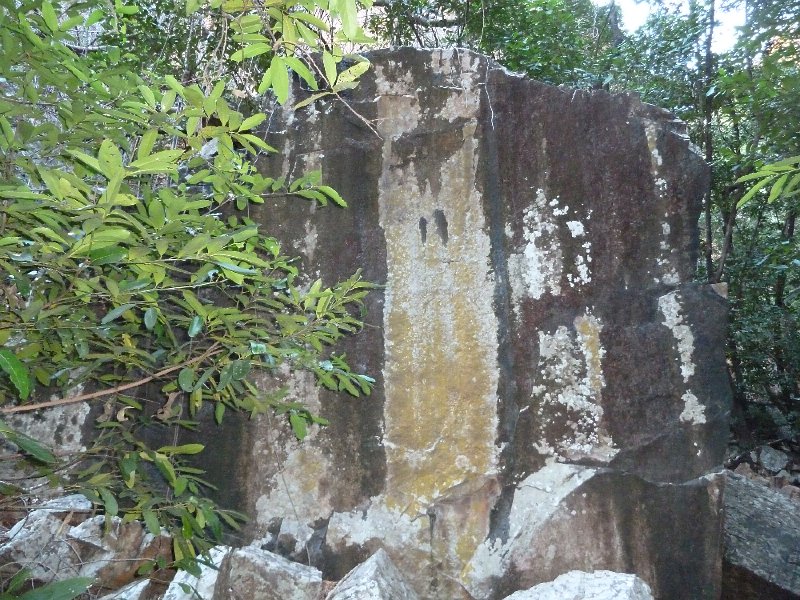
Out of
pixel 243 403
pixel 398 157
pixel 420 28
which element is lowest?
pixel 243 403

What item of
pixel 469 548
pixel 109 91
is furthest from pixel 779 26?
pixel 109 91

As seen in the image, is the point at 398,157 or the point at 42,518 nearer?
the point at 42,518

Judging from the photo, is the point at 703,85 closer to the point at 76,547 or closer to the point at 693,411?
the point at 693,411

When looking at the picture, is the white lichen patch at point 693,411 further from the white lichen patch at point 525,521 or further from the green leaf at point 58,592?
the green leaf at point 58,592

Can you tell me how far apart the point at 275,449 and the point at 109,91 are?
4.40ft

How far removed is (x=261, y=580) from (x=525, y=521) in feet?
2.93

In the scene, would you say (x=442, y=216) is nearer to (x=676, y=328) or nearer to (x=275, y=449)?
(x=676, y=328)

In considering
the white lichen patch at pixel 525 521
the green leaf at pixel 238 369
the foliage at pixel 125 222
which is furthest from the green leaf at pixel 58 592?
the white lichen patch at pixel 525 521

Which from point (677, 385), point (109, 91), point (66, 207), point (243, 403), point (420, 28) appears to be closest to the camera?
point (66, 207)

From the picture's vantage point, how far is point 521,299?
223 cm

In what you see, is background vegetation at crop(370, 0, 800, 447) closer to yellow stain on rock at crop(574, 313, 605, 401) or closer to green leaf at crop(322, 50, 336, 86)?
yellow stain on rock at crop(574, 313, 605, 401)

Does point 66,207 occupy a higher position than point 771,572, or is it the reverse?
point 66,207

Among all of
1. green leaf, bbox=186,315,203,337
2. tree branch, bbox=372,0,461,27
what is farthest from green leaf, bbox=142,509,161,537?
tree branch, bbox=372,0,461,27

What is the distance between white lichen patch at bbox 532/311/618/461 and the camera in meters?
2.13
